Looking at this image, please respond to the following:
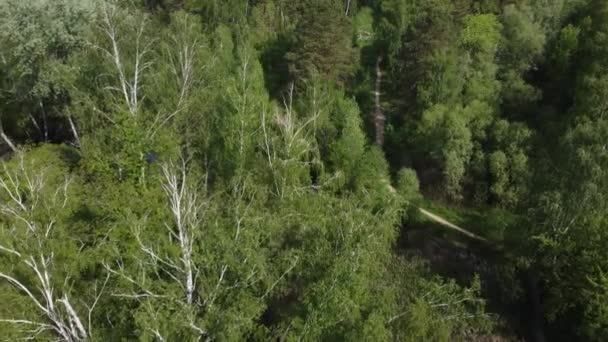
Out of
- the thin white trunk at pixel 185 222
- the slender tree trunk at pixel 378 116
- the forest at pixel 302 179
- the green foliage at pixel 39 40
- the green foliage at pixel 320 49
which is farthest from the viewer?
the slender tree trunk at pixel 378 116

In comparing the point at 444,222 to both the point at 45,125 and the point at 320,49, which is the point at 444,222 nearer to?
the point at 320,49

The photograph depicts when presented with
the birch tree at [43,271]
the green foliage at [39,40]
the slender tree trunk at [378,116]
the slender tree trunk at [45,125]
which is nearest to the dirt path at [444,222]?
the slender tree trunk at [378,116]

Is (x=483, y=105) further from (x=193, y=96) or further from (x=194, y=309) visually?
(x=194, y=309)

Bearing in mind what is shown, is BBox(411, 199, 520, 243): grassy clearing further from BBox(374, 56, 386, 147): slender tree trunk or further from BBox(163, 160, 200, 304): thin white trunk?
BBox(163, 160, 200, 304): thin white trunk

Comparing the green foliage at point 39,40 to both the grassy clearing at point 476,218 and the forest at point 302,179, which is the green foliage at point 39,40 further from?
the grassy clearing at point 476,218

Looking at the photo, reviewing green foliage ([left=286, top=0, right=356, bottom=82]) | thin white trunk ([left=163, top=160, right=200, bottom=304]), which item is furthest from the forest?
green foliage ([left=286, top=0, right=356, bottom=82])

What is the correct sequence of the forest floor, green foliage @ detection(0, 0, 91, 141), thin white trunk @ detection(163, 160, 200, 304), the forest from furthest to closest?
green foliage @ detection(0, 0, 91, 141), the forest floor, the forest, thin white trunk @ detection(163, 160, 200, 304)

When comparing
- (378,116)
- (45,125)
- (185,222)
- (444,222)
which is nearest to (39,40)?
(45,125)

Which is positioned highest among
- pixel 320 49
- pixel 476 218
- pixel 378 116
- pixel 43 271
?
pixel 320 49
